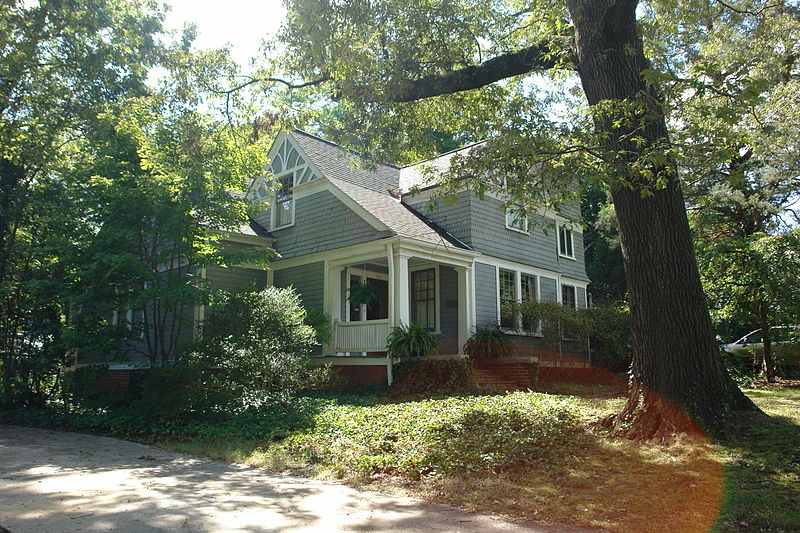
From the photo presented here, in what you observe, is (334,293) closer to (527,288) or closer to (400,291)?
(400,291)

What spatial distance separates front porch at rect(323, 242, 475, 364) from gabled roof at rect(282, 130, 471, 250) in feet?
2.04

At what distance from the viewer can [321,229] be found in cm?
1598

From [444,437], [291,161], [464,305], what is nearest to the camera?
[444,437]

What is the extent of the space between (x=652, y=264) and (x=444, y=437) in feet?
11.2

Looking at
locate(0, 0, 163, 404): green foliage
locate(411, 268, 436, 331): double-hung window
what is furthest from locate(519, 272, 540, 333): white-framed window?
locate(0, 0, 163, 404): green foliage

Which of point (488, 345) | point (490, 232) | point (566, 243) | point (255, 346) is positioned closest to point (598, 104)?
point (255, 346)

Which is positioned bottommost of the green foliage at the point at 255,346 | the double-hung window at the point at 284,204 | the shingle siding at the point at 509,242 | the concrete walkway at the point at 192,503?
the concrete walkway at the point at 192,503

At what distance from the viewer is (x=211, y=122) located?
12.3 metres

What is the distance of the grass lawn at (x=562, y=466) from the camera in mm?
4598

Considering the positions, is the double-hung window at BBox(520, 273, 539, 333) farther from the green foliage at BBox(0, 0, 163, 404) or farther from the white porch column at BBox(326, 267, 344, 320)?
the green foliage at BBox(0, 0, 163, 404)

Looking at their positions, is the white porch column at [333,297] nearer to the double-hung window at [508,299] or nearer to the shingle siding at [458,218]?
the shingle siding at [458,218]

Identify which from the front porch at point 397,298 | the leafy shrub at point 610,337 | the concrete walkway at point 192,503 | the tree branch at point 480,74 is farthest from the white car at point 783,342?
the concrete walkway at point 192,503

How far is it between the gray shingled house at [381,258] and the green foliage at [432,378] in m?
0.69

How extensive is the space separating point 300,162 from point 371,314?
4.96m
